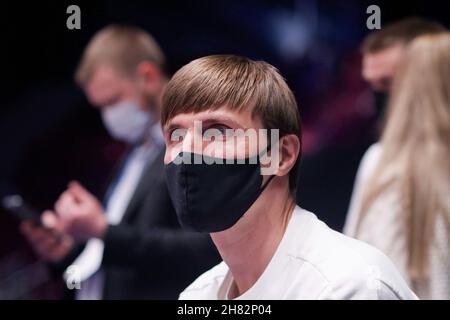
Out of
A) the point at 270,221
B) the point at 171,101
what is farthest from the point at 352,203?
the point at 171,101

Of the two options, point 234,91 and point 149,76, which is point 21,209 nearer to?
point 149,76

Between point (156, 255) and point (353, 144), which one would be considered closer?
point (156, 255)

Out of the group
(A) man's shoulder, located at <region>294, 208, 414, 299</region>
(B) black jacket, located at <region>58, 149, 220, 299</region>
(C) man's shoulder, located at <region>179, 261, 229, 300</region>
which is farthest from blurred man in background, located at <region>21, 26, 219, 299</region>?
(A) man's shoulder, located at <region>294, 208, 414, 299</region>

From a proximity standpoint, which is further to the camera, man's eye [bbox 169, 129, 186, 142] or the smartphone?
the smartphone

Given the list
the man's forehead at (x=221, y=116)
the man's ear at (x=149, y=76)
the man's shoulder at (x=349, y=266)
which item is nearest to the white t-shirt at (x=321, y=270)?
the man's shoulder at (x=349, y=266)

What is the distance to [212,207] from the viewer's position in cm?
156

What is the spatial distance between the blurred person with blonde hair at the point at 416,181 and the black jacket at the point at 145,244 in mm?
552

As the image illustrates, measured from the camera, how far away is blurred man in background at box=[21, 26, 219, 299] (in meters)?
2.29

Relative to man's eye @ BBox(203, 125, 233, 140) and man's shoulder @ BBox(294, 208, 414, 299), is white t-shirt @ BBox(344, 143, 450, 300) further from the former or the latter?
man's eye @ BBox(203, 125, 233, 140)

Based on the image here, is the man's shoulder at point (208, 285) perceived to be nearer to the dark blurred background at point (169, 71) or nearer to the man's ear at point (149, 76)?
the dark blurred background at point (169, 71)

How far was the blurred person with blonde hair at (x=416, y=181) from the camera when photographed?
7.04 feet

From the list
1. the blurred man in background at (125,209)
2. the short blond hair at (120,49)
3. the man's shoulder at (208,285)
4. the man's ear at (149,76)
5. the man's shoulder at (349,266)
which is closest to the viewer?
the man's shoulder at (349,266)

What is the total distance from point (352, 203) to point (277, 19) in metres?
0.88

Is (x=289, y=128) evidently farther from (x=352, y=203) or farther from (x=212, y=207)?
(x=352, y=203)
